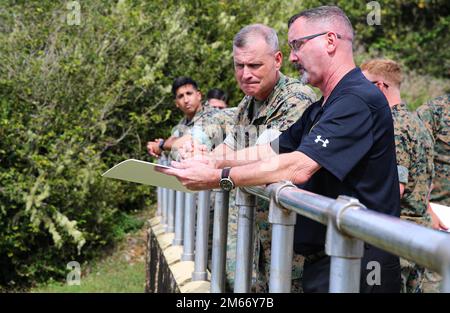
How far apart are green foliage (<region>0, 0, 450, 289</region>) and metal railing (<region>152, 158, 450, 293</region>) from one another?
751 centimetres

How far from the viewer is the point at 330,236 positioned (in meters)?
2.03

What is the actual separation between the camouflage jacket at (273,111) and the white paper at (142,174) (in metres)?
0.61

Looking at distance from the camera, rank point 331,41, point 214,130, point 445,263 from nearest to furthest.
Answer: point 445,263 < point 331,41 < point 214,130

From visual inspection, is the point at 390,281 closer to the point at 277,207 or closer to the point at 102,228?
the point at 277,207

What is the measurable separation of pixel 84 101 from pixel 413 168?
28.4 ft

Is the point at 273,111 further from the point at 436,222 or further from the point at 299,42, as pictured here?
the point at 436,222

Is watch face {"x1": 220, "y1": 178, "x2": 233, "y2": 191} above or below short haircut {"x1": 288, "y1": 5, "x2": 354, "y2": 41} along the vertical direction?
below

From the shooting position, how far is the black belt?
2.88 m

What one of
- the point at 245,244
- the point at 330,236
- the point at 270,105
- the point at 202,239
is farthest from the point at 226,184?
the point at 202,239

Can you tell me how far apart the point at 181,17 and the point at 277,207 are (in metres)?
11.5

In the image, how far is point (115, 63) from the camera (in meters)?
13.0

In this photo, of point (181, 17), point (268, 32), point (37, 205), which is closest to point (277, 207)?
point (268, 32)

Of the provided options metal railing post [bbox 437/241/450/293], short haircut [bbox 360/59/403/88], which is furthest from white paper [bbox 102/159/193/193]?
metal railing post [bbox 437/241/450/293]

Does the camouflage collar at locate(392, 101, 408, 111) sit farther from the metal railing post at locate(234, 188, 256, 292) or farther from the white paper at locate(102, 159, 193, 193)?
the white paper at locate(102, 159, 193, 193)
